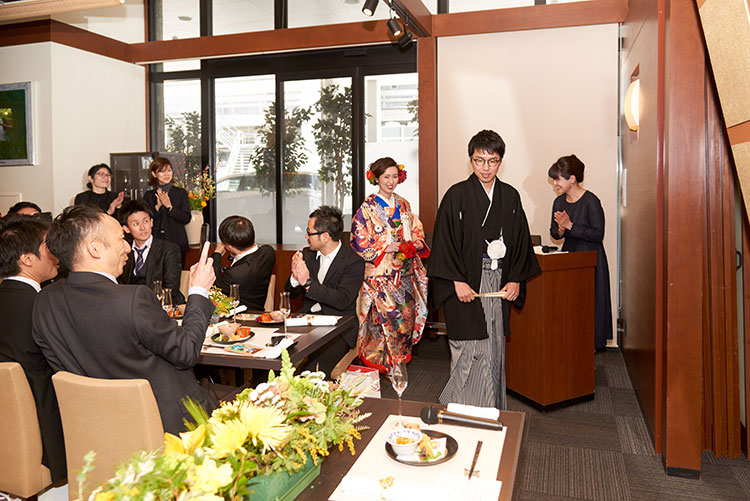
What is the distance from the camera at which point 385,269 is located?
4324 mm

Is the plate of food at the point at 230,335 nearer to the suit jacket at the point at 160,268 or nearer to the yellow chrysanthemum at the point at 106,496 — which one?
the suit jacket at the point at 160,268

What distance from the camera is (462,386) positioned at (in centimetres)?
335

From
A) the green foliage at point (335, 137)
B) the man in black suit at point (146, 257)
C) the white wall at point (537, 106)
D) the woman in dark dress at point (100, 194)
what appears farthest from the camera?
the green foliage at point (335, 137)

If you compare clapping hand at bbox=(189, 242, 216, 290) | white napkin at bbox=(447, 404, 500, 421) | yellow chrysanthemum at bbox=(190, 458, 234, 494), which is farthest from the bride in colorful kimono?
yellow chrysanthemum at bbox=(190, 458, 234, 494)

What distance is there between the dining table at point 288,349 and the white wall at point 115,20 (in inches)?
193

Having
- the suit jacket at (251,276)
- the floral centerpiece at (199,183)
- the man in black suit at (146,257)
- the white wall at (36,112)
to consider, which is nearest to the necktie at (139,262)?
the man in black suit at (146,257)

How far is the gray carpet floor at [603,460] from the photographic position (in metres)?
2.73

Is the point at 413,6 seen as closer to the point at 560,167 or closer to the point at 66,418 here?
the point at 560,167

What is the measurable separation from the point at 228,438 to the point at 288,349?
1423 millimetres

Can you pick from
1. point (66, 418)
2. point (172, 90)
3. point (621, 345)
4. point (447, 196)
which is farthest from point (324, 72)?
point (66, 418)

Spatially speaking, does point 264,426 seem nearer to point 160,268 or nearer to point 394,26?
point 160,268

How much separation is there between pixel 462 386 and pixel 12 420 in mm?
2258

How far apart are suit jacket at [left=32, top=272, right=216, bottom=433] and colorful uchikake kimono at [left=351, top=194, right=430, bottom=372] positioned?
239 centimetres

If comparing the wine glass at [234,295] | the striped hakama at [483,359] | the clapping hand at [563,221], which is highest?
the clapping hand at [563,221]
